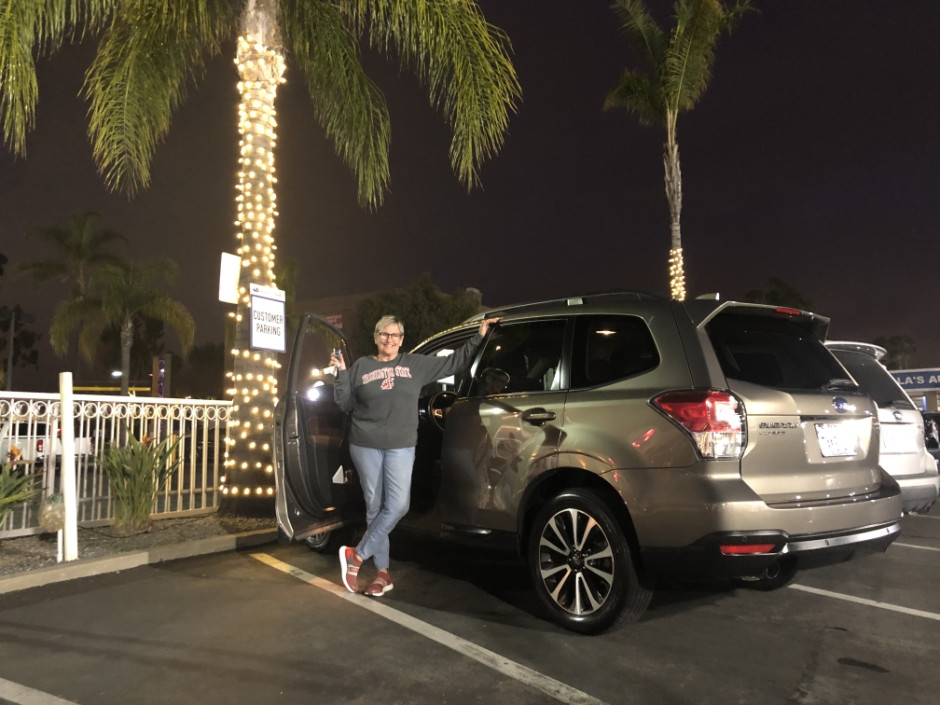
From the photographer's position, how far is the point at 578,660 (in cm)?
356

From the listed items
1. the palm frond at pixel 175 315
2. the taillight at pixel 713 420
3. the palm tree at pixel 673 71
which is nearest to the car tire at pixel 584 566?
the taillight at pixel 713 420

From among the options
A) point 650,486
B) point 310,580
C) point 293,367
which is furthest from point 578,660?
point 293,367

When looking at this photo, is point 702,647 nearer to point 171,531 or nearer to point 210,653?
point 210,653

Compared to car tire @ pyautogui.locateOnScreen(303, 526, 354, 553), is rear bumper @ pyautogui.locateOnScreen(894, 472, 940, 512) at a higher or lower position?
higher

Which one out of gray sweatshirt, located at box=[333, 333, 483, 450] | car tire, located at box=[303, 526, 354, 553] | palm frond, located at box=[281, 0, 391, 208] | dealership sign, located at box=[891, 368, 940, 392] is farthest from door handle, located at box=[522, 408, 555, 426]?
dealership sign, located at box=[891, 368, 940, 392]

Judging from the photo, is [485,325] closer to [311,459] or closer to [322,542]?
[311,459]

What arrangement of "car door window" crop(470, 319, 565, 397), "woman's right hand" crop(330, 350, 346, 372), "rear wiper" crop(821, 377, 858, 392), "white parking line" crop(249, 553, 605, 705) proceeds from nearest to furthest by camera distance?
"white parking line" crop(249, 553, 605, 705)
"rear wiper" crop(821, 377, 858, 392)
"car door window" crop(470, 319, 565, 397)
"woman's right hand" crop(330, 350, 346, 372)

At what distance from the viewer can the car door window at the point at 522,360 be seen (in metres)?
4.48

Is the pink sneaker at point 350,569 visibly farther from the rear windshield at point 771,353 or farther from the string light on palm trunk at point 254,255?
the string light on palm trunk at point 254,255

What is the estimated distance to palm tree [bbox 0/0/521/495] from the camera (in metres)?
8.05

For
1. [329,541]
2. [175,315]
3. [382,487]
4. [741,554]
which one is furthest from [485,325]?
[175,315]

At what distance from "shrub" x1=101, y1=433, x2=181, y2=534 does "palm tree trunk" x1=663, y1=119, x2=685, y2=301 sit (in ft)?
48.0

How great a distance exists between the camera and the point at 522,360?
192 inches

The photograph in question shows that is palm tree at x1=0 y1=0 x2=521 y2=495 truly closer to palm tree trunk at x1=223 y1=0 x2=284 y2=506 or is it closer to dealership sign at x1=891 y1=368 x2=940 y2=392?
palm tree trunk at x1=223 y1=0 x2=284 y2=506
